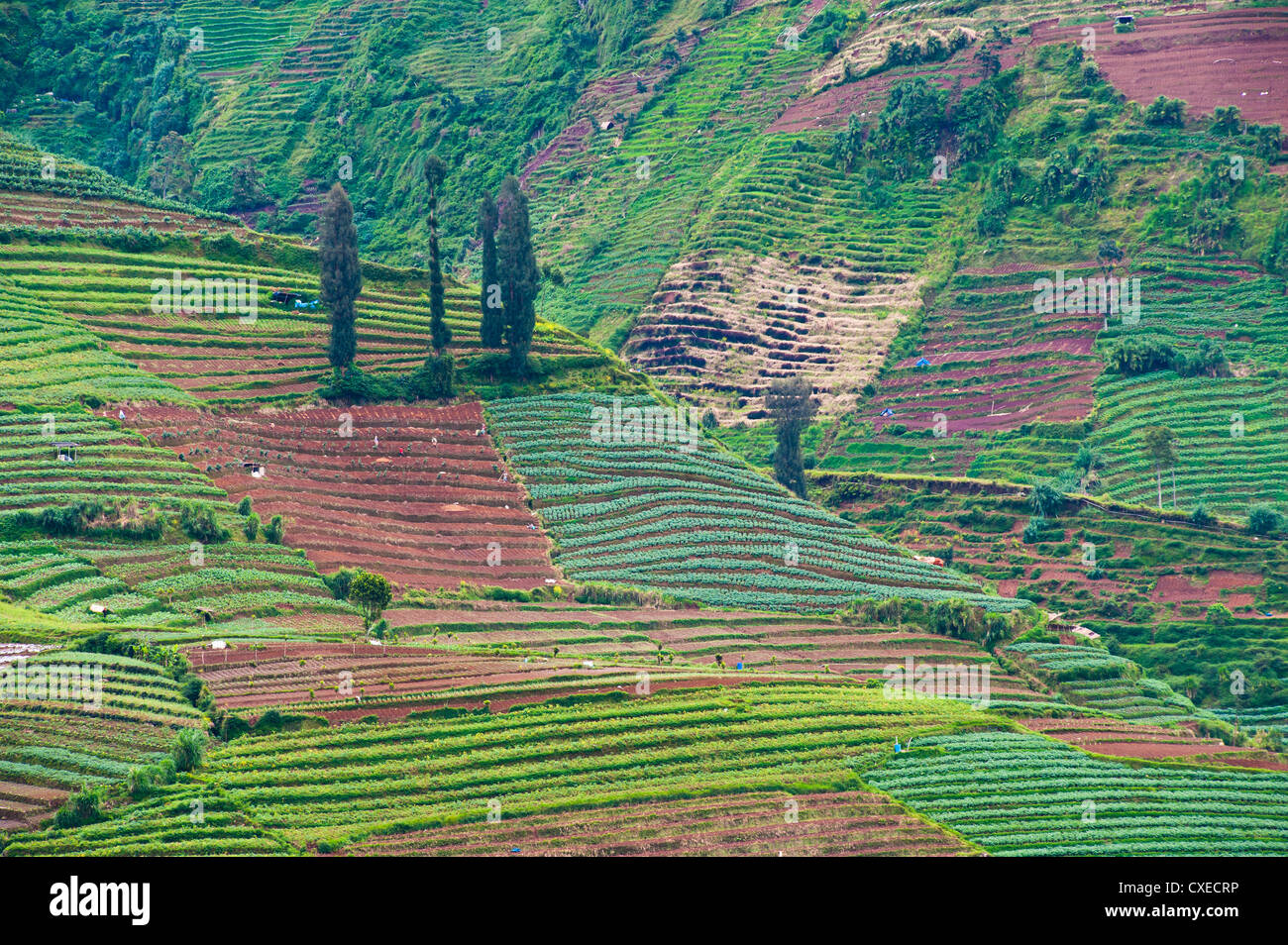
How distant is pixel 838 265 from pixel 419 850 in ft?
229

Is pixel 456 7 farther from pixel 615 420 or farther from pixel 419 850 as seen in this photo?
pixel 419 850

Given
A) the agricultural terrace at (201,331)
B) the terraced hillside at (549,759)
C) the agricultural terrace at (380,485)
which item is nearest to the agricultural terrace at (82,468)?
the agricultural terrace at (380,485)

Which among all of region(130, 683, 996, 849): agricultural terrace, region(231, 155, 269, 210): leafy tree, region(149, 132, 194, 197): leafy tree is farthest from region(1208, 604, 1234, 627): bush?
region(149, 132, 194, 197): leafy tree

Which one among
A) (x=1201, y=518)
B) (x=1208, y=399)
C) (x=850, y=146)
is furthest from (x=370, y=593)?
(x=850, y=146)

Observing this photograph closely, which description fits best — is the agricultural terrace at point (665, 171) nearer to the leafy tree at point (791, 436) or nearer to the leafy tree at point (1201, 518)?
the leafy tree at point (791, 436)

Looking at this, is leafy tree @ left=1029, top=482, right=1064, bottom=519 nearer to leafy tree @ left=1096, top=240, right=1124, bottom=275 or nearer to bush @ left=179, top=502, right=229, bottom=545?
leafy tree @ left=1096, top=240, right=1124, bottom=275

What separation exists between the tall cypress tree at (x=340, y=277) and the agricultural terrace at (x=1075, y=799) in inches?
1378

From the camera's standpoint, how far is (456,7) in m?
146

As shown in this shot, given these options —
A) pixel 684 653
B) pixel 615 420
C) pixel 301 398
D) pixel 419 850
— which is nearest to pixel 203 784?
pixel 419 850

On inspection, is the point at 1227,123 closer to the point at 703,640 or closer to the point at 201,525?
the point at 703,640

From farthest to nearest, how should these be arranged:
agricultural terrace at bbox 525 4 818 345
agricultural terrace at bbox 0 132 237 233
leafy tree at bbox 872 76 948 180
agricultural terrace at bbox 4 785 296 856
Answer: leafy tree at bbox 872 76 948 180 < agricultural terrace at bbox 525 4 818 345 < agricultural terrace at bbox 0 132 237 233 < agricultural terrace at bbox 4 785 296 856

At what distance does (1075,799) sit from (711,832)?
13026 mm

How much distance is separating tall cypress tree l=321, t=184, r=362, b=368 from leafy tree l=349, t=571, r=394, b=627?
71.9ft

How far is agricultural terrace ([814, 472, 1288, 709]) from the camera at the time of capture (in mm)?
71688
